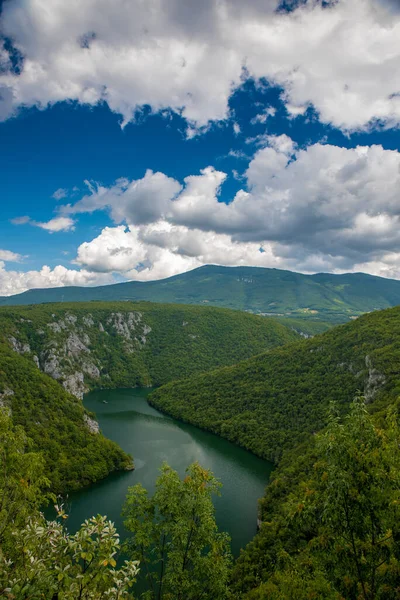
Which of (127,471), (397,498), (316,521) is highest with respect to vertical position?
(397,498)

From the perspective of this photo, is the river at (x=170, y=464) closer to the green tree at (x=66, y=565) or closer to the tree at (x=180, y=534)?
the tree at (x=180, y=534)

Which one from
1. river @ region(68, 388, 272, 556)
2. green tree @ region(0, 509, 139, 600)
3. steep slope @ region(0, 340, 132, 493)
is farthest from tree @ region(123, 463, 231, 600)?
steep slope @ region(0, 340, 132, 493)

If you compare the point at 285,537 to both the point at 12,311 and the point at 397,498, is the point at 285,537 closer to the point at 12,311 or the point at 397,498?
the point at 397,498

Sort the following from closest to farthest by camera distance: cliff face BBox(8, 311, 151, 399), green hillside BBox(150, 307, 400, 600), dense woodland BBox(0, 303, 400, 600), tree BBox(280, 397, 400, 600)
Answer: tree BBox(280, 397, 400, 600)
dense woodland BBox(0, 303, 400, 600)
green hillside BBox(150, 307, 400, 600)
cliff face BBox(8, 311, 151, 399)

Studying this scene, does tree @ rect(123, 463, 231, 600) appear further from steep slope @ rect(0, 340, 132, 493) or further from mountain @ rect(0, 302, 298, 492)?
mountain @ rect(0, 302, 298, 492)

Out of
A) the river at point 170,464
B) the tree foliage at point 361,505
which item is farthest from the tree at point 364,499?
the river at point 170,464

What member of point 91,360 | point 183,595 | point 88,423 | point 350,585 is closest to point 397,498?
point 350,585
